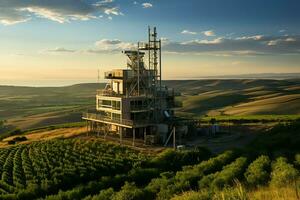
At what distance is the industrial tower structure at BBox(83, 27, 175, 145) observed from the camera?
63031mm

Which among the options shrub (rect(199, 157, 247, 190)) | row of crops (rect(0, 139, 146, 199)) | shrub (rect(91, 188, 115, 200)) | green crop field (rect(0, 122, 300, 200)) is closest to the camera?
shrub (rect(199, 157, 247, 190))

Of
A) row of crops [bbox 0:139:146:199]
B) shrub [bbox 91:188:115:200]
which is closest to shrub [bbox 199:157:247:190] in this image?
shrub [bbox 91:188:115:200]

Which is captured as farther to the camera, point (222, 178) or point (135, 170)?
point (135, 170)

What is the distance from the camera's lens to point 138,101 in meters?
65.2

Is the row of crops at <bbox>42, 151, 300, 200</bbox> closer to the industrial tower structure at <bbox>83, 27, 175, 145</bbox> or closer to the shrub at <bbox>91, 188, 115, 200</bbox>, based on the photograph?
the shrub at <bbox>91, 188, 115, 200</bbox>

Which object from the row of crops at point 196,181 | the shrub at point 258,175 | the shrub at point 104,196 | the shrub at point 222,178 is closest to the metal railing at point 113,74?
the row of crops at point 196,181

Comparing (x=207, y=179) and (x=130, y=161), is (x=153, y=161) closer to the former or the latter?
(x=130, y=161)

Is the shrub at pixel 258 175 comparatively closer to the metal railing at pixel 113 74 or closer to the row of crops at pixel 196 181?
the row of crops at pixel 196 181

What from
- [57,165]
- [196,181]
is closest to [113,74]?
[57,165]

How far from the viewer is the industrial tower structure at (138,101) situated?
6303 cm

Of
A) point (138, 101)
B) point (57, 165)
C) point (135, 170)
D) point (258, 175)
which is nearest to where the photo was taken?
point (258, 175)

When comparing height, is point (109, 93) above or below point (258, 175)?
above

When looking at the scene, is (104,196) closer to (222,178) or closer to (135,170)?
(222,178)

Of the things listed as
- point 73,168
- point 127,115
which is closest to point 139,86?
point 127,115
